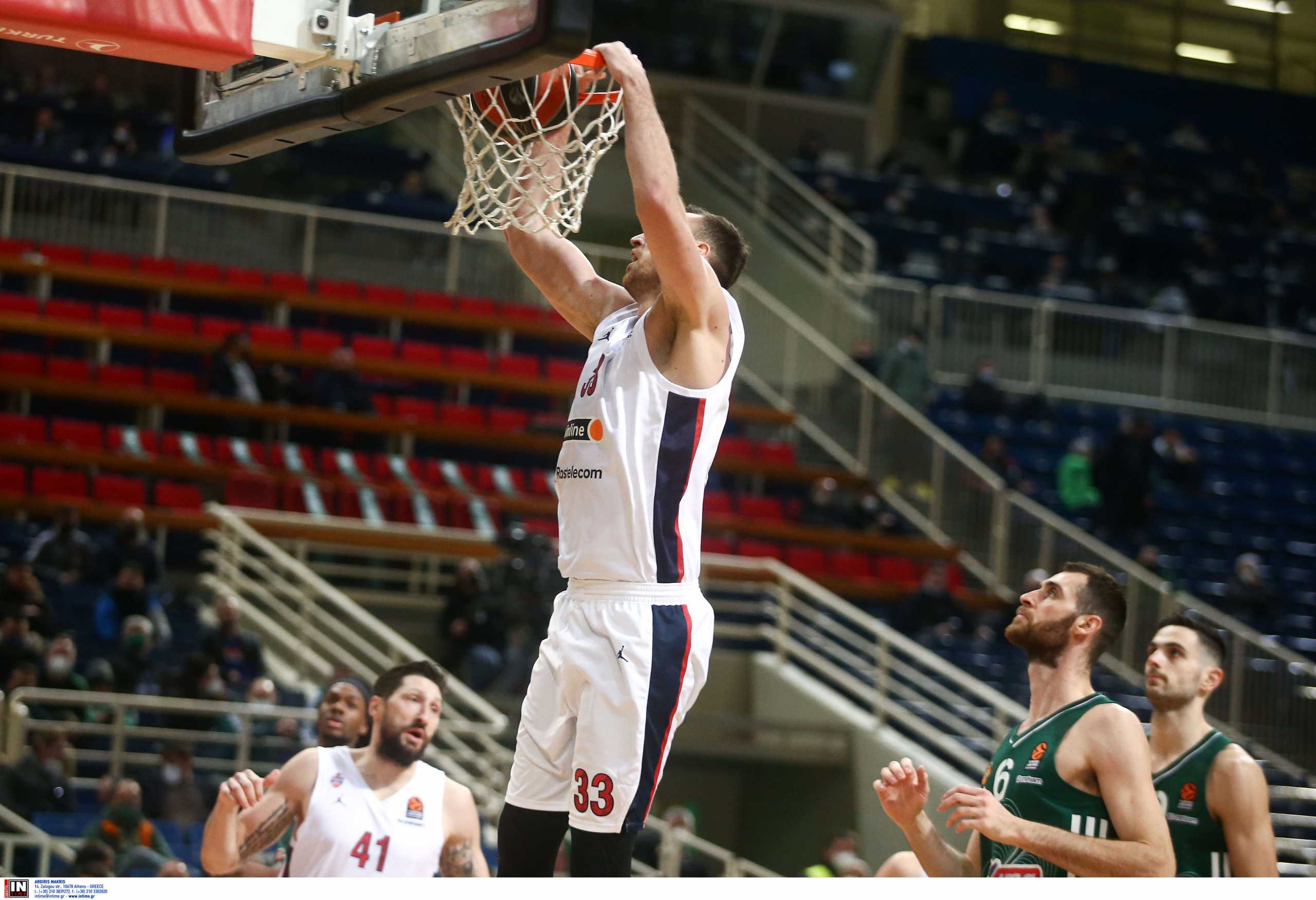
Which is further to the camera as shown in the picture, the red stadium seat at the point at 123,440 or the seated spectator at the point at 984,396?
the seated spectator at the point at 984,396

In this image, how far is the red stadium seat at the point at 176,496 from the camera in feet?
48.8

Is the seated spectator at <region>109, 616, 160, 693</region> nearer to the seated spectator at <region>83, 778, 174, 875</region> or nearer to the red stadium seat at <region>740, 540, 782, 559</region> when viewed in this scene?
the seated spectator at <region>83, 778, 174, 875</region>

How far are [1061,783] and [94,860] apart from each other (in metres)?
5.64

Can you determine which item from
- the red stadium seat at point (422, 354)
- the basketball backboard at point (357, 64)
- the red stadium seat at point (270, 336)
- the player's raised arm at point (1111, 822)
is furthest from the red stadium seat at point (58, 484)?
the player's raised arm at point (1111, 822)

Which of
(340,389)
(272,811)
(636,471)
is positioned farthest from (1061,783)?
(340,389)

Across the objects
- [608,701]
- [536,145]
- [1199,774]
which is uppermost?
[536,145]

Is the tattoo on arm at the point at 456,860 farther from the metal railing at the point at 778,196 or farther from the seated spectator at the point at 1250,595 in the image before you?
the metal railing at the point at 778,196

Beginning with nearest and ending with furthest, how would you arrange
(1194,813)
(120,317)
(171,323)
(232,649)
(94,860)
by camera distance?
(1194,813), (94,860), (232,649), (120,317), (171,323)

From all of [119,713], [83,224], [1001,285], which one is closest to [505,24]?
[119,713]

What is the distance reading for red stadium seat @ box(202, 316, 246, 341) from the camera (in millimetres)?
16797

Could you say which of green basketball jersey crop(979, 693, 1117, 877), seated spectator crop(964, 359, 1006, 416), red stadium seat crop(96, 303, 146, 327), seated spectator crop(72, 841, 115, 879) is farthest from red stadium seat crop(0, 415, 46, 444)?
green basketball jersey crop(979, 693, 1117, 877)

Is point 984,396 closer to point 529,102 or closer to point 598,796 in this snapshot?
point 529,102

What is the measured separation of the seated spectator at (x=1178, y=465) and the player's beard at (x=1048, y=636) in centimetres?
1375

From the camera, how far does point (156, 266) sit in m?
17.7
